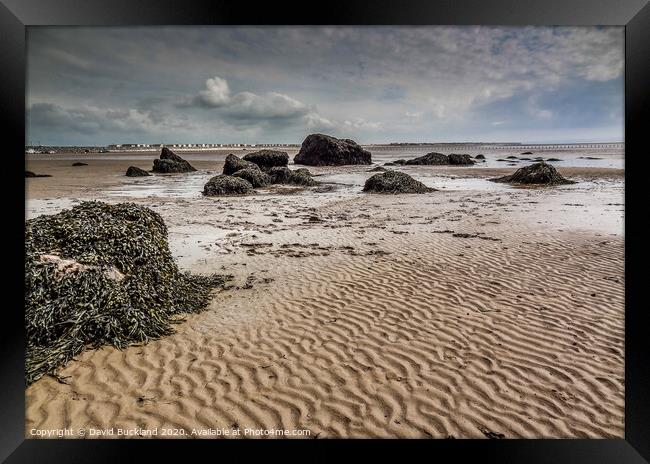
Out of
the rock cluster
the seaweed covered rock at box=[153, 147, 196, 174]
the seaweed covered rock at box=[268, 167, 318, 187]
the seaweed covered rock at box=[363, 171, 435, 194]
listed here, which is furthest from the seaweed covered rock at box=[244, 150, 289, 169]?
the seaweed covered rock at box=[363, 171, 435, 194]

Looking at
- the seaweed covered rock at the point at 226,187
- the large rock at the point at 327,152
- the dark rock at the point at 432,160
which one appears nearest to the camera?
the seaweed covered rock at the point at 226,187

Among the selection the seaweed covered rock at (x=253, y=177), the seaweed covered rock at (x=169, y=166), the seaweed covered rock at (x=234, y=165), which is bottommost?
the seaweed covered rock at (x=253, y=177)

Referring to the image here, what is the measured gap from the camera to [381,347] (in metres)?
4.95

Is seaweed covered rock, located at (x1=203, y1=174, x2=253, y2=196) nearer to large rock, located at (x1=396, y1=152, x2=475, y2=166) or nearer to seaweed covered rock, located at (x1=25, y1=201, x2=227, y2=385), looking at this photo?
seaweed covered rock, located at (x1=25, y1=201, x2=227, y2=385)

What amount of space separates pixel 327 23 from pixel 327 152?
3575cm

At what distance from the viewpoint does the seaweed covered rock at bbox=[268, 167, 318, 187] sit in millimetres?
23125

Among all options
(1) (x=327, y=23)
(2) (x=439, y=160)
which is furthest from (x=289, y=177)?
(2) (x=439, y=160)

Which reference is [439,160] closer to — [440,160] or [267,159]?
[440,160]

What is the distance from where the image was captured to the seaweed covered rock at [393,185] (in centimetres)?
1969

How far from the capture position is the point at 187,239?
10.3 meters

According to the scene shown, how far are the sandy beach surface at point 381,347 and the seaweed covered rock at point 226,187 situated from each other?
840cm

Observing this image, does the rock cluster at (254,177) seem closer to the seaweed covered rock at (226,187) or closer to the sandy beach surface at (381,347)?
the seaweed covered rock at (226,187)

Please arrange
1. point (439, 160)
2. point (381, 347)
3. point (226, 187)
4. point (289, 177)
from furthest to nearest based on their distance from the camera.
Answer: point (439, 160) < point (289, 177) < point (226, 187) < point (381, 347)

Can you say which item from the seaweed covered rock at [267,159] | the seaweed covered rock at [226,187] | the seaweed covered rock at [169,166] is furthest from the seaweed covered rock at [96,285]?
the seaweed covered rock at [169,166]
